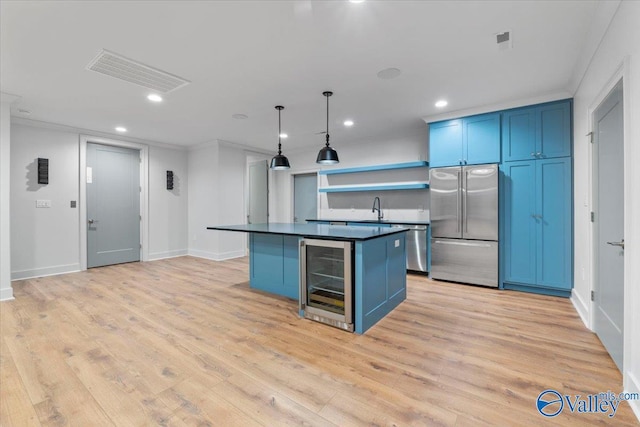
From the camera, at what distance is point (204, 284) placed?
439 centimetres

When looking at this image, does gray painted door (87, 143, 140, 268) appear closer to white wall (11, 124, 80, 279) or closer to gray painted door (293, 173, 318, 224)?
white wall (11, 124, 80, 279)

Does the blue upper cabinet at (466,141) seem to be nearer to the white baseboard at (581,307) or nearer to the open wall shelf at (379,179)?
the open wall shelf at (379,179)

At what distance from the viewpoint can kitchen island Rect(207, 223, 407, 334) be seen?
2750 mm

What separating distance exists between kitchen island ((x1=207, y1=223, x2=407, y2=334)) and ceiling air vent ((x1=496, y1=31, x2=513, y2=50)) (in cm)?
197

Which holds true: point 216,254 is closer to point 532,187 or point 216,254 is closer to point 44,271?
point 44,271

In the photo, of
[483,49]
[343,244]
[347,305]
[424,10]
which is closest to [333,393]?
[347,305]

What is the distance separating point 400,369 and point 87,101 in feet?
16.1

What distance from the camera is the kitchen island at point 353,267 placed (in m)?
2.75

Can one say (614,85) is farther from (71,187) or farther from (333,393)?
(71,187)

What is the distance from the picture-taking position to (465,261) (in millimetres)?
4262

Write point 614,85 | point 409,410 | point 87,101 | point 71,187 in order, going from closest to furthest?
point 409,410 → point 614,85 → point 87,101 → point 71,187

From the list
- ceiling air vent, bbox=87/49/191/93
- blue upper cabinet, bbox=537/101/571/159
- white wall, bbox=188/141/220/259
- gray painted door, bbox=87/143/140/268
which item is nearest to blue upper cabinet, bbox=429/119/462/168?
blue upper cabinet, bbox=537/101/571/159

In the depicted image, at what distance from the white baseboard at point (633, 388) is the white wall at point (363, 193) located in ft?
12.3

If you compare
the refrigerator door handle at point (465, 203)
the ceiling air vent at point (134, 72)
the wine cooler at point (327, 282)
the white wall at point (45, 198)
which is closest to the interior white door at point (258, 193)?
the white wall at point (45, 198)
